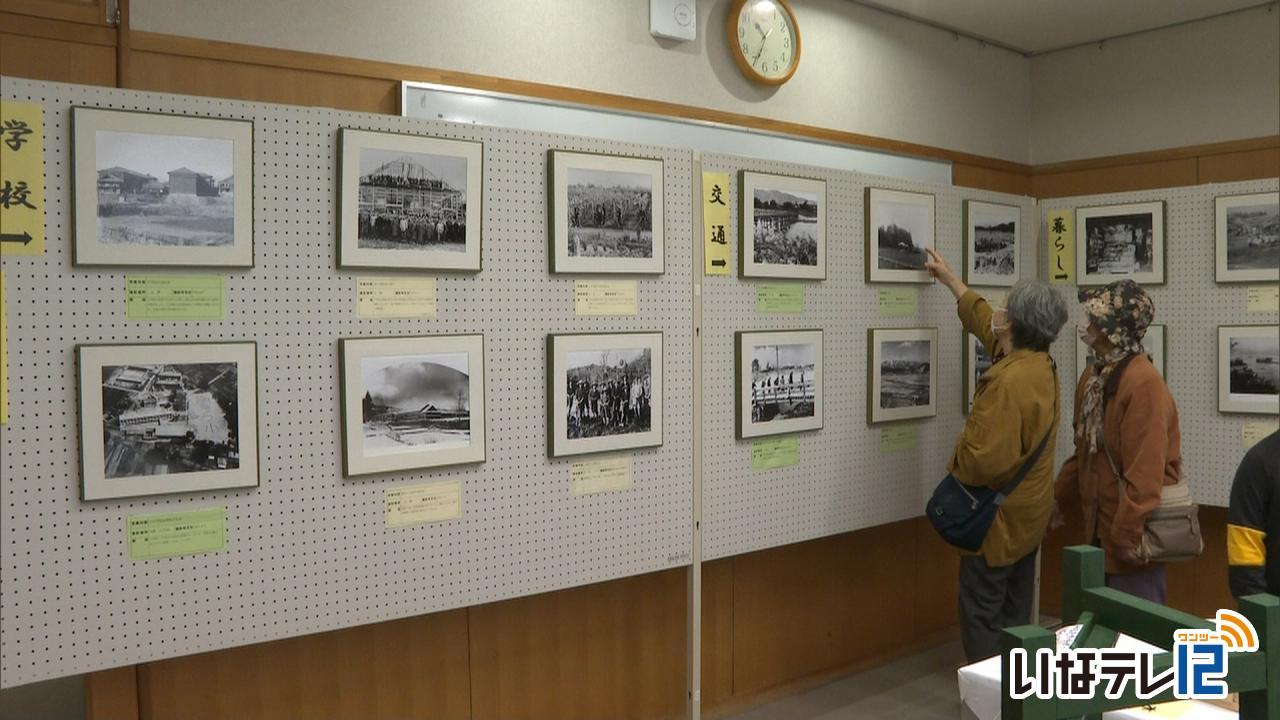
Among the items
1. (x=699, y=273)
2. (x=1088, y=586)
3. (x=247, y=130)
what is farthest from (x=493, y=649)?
(x=1088, y=586)

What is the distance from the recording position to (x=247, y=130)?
7.25ft

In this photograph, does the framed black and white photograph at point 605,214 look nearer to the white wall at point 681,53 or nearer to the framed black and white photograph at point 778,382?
the framed black and white photograph at point 778,382

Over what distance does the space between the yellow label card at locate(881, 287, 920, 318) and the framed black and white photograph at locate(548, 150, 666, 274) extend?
114 centimetres

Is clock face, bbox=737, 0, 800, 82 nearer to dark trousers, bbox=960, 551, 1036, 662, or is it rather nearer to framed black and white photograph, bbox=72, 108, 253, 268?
dark trousers, bbox=960, 551, 1036, 662

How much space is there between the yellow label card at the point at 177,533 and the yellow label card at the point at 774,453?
66.9 inches

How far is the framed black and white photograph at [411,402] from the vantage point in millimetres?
2369

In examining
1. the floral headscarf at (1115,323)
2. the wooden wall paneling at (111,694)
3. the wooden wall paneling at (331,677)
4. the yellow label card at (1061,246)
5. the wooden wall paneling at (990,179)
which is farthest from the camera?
the wooden wall paneling at (990,179)

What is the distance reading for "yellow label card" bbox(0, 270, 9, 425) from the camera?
1946 mm

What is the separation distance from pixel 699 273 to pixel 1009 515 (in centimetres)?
150

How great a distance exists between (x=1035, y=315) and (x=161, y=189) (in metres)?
2.80

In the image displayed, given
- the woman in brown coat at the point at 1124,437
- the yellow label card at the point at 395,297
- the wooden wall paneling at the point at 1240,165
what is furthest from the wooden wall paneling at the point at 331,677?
the wooden wall paneling at the point at 1240,165

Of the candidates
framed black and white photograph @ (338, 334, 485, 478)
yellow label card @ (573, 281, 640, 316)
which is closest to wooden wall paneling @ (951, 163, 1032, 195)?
yellow label card @ (573, 281, 640, 316)

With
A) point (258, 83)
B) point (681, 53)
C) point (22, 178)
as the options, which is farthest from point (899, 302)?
point (22, 178)

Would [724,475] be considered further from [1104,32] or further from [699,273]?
[1104,32]
